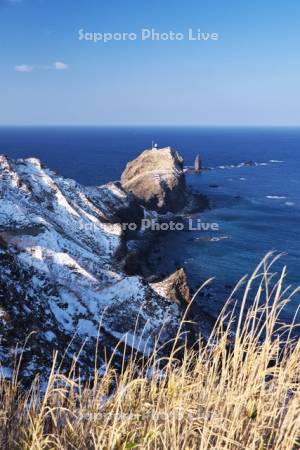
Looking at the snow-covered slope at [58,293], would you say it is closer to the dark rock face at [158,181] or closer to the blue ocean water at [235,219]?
the blue ocean water at [235,219]

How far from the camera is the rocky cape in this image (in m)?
27.0

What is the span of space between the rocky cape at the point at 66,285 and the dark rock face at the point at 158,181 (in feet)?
68.6

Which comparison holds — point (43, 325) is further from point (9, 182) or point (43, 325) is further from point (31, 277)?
point (9, 182)

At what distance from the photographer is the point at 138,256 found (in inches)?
2660

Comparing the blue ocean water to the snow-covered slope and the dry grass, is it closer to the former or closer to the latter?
the snow-covered slope

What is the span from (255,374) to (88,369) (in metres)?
22.6

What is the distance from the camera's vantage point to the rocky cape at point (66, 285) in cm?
2698

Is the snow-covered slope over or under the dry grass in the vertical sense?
under

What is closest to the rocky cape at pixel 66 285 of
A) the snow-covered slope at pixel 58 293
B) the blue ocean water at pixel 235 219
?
the snow-covered slope at pixel 58 293

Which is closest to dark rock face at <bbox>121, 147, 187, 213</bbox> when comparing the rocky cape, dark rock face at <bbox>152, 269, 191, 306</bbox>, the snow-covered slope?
the rocky cape

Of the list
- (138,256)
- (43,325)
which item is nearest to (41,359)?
(43,325)

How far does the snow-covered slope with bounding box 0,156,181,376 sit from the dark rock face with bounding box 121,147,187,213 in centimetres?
3909

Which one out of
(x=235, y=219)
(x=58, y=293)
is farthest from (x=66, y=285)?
(x=235, y=219)

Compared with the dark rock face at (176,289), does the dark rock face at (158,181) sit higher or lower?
higher
